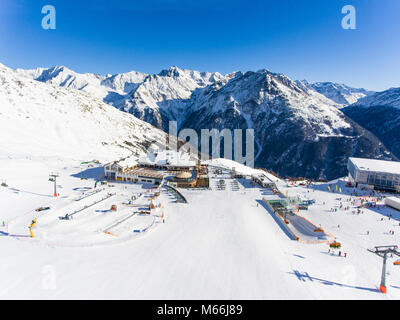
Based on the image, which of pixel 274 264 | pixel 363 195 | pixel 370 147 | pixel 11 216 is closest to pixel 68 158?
pixel 11 216

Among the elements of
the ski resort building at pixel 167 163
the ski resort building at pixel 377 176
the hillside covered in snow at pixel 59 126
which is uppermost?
the hillside covered in snow at pixel 59 126

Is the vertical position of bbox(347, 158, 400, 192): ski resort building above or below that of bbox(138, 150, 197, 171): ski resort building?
below

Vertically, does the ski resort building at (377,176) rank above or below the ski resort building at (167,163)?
below

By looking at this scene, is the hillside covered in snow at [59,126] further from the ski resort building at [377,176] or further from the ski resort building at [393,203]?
the ski resort building at [393,203]

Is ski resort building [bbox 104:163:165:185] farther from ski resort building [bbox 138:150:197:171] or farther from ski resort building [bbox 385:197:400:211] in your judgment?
ski resort building [bbox 385:197:400:211]

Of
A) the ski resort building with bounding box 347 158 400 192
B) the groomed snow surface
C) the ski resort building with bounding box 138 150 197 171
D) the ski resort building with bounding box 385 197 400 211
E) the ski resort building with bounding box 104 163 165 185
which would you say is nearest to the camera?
the groomed snow surface

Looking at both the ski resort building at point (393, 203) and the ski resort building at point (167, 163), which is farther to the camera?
the ski resort building at point (167, 163)

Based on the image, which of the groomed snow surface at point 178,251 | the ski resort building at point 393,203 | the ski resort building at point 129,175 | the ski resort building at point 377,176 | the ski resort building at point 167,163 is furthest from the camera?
the ski resort building at point 167,163

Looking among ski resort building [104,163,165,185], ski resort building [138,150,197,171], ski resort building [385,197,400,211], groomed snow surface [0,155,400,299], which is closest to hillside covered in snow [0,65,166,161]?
ski resort building [138,150,197,171]

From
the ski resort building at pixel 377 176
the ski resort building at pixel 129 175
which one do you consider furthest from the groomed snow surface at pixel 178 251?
the ski resort building at pixel 377 176
